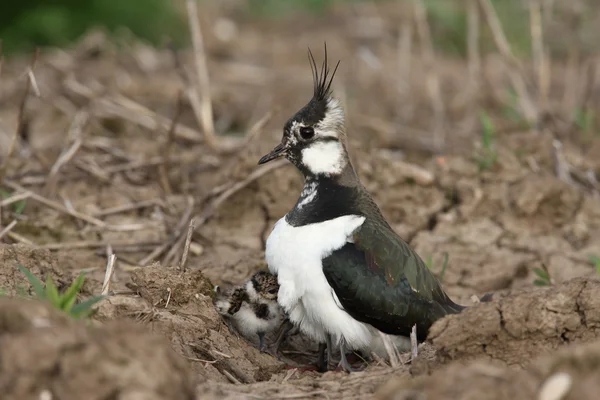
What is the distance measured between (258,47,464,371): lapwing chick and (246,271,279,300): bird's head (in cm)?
19

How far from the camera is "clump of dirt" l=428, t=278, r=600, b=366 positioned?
13.2ft

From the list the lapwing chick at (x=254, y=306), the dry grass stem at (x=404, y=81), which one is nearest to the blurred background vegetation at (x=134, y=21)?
the dry grass stem at (x=404, y=81)

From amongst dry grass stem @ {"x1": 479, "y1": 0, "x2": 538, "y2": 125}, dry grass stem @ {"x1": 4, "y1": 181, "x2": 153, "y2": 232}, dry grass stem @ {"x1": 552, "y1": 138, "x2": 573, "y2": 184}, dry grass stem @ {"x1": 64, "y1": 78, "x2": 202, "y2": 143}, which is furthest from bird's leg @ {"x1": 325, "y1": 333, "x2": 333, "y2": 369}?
dry grass stem @ {"x1": 479, "y1": 0, "x2": 538, "y2": 125}

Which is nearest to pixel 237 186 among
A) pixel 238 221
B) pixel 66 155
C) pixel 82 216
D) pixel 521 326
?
pixel 238 221

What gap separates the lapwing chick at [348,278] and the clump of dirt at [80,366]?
1737 mm

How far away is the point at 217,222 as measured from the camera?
Answer: 666cm

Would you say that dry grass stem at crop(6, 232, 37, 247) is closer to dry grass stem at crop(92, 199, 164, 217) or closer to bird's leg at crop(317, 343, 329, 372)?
dry grass stem at crop(92, 199, 164, 217)

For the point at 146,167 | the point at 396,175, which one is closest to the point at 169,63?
the point at 146,167

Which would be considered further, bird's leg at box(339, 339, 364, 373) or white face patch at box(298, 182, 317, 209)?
white face patch at box(298, 182, 317, 209)

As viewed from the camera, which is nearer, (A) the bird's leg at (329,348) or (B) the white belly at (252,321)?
(A) the bird's leg at (329,348)

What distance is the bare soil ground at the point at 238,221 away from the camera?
3.13m

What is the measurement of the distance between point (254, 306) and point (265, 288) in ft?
0.39

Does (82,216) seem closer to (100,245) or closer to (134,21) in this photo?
(100,245)

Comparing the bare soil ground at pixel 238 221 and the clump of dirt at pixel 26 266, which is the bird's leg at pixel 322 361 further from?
the clump of dirt at pixel 26 266
